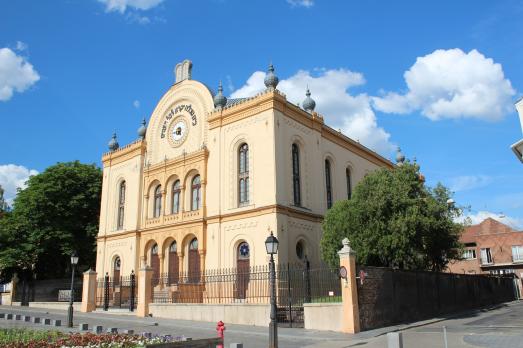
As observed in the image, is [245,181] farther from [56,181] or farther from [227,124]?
[56,181]

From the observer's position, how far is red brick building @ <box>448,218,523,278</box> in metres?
48.1

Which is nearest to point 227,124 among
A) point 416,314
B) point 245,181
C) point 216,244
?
point 245,181

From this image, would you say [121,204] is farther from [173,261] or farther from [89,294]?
[89,294]

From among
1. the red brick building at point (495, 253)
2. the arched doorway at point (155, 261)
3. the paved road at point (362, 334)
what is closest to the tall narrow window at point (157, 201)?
the arched doorway at point (155, 261)

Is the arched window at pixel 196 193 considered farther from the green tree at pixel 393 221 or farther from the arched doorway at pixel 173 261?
the green tree at pixel 393 221

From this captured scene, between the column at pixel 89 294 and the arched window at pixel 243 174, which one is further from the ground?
the arched window at pixel 243 174

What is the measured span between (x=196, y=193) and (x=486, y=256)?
111 ft

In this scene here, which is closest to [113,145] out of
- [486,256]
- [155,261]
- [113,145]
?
[113,145]

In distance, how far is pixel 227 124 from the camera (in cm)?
3017

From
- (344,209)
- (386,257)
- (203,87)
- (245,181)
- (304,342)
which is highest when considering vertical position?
(203,87)

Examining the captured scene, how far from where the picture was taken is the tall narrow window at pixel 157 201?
33.9m

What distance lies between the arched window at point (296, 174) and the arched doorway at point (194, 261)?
23.3ft

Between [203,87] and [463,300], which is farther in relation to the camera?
[203,87]

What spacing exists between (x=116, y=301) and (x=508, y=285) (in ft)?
106
